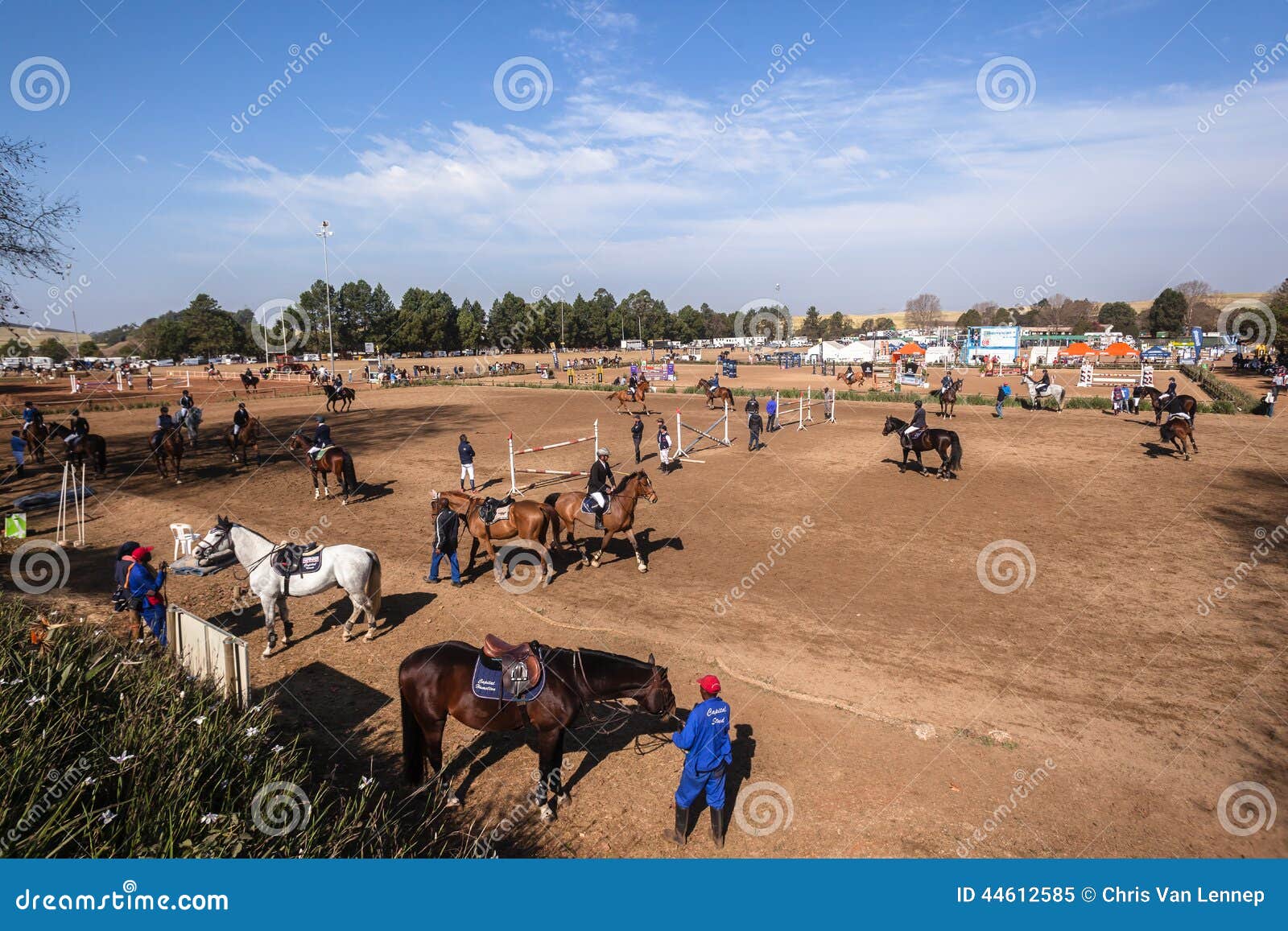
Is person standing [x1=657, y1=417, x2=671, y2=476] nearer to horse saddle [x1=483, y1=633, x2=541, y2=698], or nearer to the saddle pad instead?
horse saddle [x1=483, y1=633, x2=541, y2=698]

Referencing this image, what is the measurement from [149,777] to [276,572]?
4.98 meters

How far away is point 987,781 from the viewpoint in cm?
654

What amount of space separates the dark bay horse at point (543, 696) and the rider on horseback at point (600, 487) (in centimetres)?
614

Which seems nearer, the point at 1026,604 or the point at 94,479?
the point at 1026,604

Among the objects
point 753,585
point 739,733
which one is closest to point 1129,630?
point 753,585

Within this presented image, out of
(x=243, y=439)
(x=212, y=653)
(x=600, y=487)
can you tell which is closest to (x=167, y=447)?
(x=243, y=439)

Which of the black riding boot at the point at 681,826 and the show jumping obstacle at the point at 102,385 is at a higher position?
the show jumping obstacle at the point at 102,385

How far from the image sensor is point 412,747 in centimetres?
631

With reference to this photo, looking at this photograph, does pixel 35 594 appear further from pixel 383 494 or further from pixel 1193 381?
pixel 1193 381

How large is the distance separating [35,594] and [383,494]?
7.87 m

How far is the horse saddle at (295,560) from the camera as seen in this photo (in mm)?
9172

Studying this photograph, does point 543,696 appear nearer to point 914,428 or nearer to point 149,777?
point 149,777

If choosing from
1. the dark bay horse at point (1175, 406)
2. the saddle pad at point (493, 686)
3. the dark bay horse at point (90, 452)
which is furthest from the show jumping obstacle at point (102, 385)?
the dark bay horse at point (1175, 406)

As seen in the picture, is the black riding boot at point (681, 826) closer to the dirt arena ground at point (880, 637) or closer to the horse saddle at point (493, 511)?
the dirt arena ground at point (880, 637)
